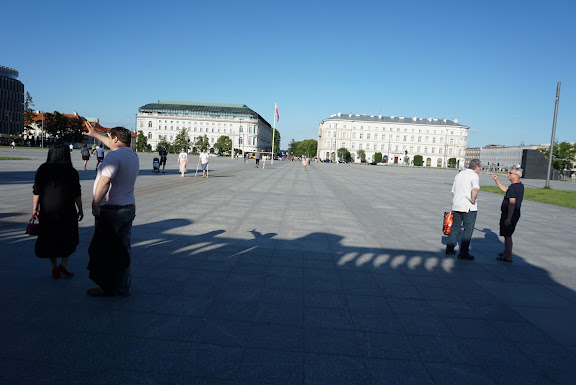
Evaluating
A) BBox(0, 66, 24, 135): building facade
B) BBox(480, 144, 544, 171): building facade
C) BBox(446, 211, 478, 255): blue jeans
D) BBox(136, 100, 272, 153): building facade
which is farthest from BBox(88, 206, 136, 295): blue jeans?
BBox(480, 144, 544, 171): building facade

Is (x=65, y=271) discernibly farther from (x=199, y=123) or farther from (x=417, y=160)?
(x=199, y=123)

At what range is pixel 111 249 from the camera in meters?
4.26

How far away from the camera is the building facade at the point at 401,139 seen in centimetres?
13138

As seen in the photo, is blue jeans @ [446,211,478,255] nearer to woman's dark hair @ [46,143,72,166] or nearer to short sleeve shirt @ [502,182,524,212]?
short sleeve shirt @ [502,182,524,212]

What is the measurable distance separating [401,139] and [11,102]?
114 metres

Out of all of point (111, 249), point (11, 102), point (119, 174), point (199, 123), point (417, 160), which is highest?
point (11, 102)

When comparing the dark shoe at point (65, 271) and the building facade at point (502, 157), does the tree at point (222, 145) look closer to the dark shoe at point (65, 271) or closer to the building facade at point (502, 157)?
the building facade at point (502, 157)

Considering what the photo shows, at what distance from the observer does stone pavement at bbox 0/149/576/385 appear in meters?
3.10

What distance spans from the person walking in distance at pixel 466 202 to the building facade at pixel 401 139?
125 metres

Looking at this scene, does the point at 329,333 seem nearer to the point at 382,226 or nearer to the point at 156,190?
the point at 382,226

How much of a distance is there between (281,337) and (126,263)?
77.9 inches

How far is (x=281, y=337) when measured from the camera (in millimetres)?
3625

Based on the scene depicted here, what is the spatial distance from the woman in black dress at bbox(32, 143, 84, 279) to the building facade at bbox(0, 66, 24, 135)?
115 meters

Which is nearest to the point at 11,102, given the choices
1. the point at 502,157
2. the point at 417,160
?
the point at 417,160
